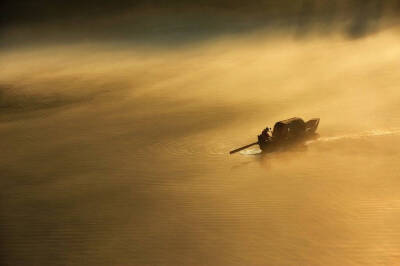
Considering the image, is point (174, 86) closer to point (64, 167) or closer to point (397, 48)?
point (64, 167)

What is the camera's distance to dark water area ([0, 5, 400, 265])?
349 inches

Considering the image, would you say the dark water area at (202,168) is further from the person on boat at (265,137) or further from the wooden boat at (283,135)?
the person on boat at (265,137)

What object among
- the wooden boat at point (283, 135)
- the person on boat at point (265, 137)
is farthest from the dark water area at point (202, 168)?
the person on boat at point (265, 137)

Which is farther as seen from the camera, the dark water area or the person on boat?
the person on boat

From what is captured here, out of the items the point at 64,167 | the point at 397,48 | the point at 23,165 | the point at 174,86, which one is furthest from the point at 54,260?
the point at 397,48

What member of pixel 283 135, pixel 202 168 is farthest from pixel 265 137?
pixel 202 168

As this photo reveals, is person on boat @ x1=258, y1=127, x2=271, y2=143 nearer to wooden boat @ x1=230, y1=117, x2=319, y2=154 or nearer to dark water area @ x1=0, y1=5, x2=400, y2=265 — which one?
wooden boat @ x1=230, y1=117, x2=319, y2=154

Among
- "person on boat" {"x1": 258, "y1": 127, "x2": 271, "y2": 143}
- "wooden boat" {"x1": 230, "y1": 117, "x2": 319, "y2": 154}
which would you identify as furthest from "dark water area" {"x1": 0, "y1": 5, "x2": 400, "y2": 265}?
"person on boat" {"x1": 258, "y1": 127, "x2": 271, "y2": 143}

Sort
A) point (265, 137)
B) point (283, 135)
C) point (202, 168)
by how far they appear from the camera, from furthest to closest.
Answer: point (283, 135) < point (265, 137) < point (202, 168)

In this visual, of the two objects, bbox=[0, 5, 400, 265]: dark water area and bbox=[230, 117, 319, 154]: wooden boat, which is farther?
bbox=[230, 117, 319, 154]: wooden boat

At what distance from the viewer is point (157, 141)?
15.0 meters

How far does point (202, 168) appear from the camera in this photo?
A: 41.4 feet

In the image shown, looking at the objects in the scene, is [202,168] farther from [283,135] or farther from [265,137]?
[283,135]

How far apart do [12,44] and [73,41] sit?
211 inches
